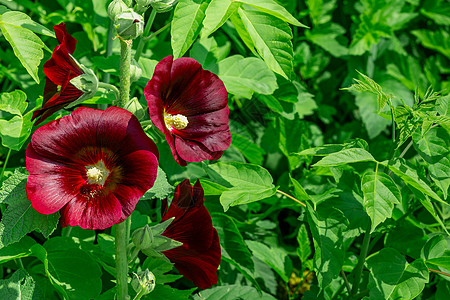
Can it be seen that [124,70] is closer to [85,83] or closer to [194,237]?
[85,83]

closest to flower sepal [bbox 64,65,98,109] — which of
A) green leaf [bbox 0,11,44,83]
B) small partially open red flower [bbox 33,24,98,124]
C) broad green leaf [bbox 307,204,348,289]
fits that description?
small partially open red flower [bbox 33,24,98,124]

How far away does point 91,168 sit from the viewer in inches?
42.3

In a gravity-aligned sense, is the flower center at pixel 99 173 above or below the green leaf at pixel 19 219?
above

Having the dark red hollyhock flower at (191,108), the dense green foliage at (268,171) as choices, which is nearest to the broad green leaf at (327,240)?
the dense green foliage at (268,171)

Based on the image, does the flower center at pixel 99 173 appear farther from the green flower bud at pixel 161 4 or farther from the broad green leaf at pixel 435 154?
the broad green leaf at pixel 435 154

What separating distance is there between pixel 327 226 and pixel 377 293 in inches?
7.9

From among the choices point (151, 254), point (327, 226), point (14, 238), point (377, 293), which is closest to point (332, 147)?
point (327, 226)

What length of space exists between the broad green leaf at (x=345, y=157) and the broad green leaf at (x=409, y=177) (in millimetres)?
69

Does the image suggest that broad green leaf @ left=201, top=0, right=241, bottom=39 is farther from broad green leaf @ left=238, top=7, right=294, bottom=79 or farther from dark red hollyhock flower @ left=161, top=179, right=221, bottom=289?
dark red hollyhock flower @ left=161, top=179, right=221, bottom=289

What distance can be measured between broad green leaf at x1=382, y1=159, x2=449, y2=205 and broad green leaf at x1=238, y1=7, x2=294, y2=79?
1.09 feet

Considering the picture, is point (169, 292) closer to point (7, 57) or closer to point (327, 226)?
point (327, 226)

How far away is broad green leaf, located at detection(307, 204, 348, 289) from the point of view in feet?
4.25

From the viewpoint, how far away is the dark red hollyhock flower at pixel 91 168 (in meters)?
1.00

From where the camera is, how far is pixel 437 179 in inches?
50.6
